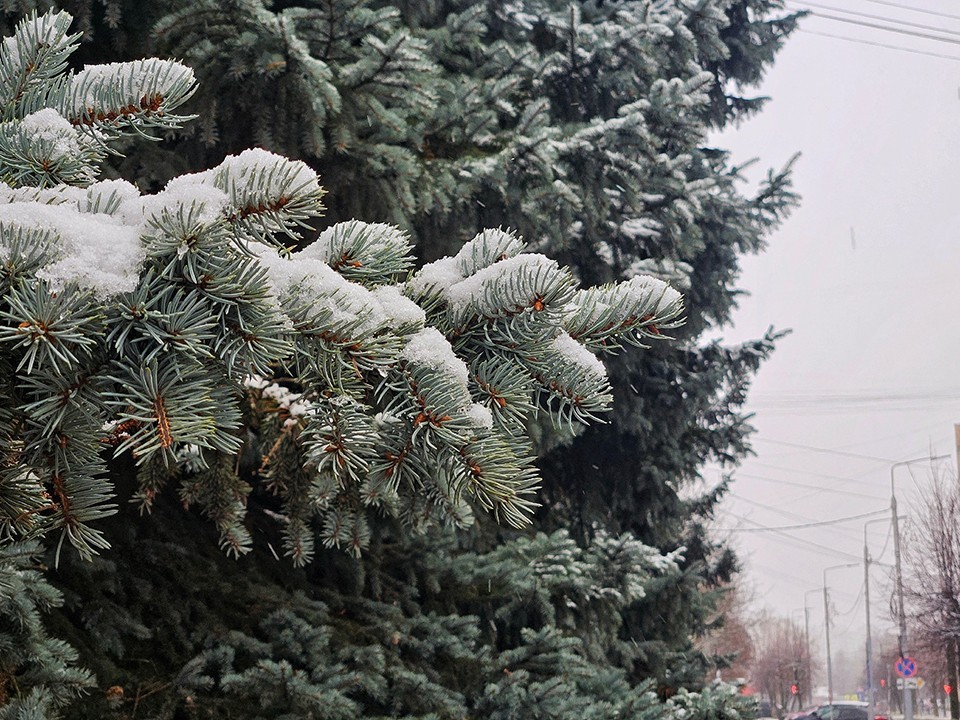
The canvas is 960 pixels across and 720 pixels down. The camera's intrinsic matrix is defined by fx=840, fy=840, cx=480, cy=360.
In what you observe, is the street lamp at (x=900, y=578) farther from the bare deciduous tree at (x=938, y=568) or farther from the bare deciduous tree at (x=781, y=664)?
the bare deciduous tree at (x=781, y=664)

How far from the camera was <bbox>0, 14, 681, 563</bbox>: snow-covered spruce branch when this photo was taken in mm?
922

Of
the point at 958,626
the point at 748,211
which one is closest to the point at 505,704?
the point at 748,211

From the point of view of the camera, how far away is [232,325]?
0.97 meters

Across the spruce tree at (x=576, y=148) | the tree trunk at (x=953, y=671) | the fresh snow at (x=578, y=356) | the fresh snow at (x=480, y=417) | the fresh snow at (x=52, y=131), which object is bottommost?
the tree trunk at (x=953, y=671)

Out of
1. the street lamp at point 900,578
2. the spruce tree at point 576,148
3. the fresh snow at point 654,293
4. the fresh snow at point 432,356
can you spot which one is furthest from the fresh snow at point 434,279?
the street lamp at point 900,578

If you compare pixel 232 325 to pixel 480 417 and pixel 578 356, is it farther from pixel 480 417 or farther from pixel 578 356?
pixel 578 356

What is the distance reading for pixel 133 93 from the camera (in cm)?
113

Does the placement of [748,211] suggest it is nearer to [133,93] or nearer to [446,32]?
[446,32]

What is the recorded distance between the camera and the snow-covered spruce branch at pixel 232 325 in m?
0.92

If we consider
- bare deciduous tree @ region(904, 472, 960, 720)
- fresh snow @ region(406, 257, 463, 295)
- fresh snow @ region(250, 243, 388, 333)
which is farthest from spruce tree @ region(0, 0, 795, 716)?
bare deciduous tree @ region(904, 472, 960, 720)

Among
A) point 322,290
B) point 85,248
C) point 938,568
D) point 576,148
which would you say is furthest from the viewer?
point 938,568

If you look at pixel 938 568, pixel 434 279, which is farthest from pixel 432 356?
pixel 938 568

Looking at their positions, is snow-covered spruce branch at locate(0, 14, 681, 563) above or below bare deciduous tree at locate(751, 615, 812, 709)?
above

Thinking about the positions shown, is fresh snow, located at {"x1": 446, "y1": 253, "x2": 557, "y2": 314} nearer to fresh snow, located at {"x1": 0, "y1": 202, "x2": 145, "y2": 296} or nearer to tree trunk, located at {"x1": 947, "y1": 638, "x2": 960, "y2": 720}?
fresh snow, located at {"x1": 0, "y1": 202, "x2": 145, "y2": 296}
